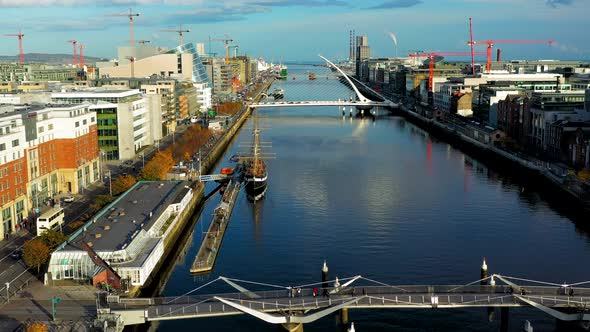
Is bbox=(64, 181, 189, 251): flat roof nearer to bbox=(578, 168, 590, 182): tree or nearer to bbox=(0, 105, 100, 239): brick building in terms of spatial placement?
bbox=(0, 105, 100, 239): brick building

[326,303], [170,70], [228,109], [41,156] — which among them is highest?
[170,70]

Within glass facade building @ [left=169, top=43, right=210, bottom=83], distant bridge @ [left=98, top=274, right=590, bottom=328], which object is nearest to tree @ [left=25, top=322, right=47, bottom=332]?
distant bridge @ [left=98, top=274, right=590, bottom=328]

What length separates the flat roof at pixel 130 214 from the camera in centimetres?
1287

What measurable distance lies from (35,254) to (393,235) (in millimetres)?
7933

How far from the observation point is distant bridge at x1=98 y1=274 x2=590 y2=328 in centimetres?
999

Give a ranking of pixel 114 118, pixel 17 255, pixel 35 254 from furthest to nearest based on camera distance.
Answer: pixel 114 118
pixel 17 255
pixel 35 254

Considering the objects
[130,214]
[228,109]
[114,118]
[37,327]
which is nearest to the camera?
[37,327]

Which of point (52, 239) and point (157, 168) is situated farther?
point (157, 168)

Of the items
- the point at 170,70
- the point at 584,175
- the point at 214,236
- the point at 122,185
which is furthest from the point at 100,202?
the point at 170,70

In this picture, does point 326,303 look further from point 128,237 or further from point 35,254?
point 35,254

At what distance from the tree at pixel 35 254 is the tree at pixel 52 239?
0.58m

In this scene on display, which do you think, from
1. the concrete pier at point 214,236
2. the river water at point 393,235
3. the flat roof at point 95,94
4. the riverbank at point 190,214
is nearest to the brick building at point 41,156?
the riverbank at point 190,214

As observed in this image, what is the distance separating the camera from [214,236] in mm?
15570

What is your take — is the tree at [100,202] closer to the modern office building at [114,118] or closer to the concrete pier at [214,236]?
the concrete pier at [214,236]
